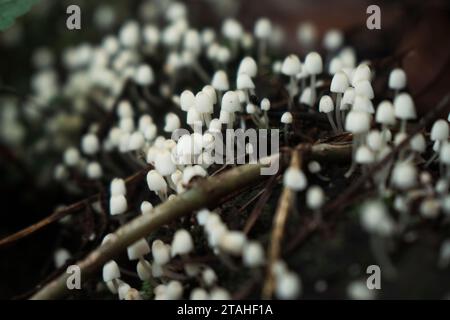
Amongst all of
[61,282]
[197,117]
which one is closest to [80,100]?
[197,117]

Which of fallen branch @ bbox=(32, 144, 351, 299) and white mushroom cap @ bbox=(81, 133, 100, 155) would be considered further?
white mushroom cap @ bbox=(81, 133, 100, 155)

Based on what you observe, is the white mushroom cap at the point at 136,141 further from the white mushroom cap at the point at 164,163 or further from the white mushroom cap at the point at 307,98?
the white mushroom cap at the point at 307,98

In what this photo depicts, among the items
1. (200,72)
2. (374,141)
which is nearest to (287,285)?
(374,141)

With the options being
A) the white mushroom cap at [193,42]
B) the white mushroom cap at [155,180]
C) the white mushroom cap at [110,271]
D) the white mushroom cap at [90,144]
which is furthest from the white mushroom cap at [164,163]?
the white mushroom cap at [193,42]

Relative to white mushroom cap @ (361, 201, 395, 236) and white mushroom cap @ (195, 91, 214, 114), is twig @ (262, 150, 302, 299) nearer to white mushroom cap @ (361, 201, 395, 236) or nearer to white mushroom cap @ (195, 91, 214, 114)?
white mushroom cap @ (361, 201, 395, 236)

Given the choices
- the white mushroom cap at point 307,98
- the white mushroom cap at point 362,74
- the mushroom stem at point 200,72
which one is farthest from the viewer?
the mushroom stem at point 200,72

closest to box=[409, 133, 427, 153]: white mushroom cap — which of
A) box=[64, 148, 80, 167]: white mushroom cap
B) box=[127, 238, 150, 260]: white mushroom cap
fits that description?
box=[127, 238, 150, 260]: white mushroom cap

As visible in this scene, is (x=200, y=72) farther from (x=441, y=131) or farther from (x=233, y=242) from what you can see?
(x=233, y=242)

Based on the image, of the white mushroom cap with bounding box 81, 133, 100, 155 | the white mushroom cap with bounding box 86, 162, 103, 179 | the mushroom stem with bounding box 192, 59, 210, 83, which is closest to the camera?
the white mushroom cap with bounding box 86, 162, 103, 179

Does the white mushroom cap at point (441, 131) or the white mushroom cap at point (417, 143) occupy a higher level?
the white mushroom cap at point (441, 131)

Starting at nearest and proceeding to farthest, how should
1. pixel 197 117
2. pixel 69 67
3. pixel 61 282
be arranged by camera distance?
pixel 61 282
pixel 197 117
pixel 69 67
